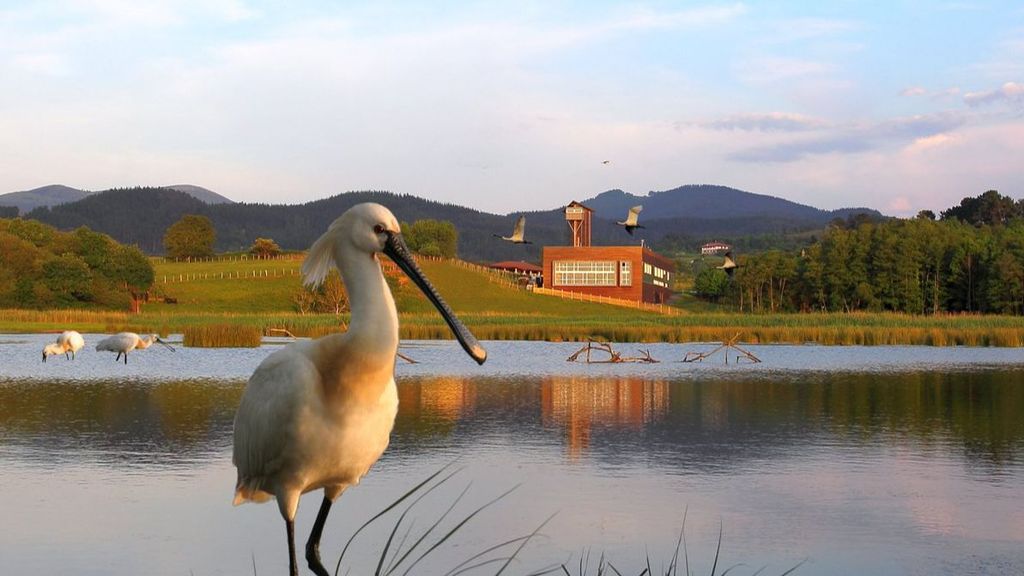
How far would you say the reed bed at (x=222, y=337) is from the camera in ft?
154

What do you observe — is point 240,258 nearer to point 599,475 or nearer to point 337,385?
point 599,475

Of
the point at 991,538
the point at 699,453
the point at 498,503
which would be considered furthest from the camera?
the point at 699,453

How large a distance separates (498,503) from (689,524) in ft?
7.87

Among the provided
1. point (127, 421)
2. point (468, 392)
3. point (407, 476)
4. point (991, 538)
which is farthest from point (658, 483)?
point (468, 392)

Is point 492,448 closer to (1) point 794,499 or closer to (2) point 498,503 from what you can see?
(2) point 498,503

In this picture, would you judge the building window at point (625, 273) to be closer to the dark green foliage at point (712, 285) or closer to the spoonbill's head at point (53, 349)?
the dark green foliage at point (712, 285)

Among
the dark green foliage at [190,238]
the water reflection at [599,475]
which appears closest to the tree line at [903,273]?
the dark green foliage at [190,238]

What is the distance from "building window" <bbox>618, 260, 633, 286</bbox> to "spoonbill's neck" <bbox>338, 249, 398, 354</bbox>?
4594 inches

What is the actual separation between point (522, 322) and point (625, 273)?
54.3 meters

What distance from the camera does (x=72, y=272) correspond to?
313ft

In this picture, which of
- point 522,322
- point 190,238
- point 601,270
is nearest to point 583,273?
point 601,270

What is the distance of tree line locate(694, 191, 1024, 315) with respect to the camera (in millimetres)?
102875

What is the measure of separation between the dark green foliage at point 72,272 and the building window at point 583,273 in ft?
140

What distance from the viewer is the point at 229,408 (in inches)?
907
